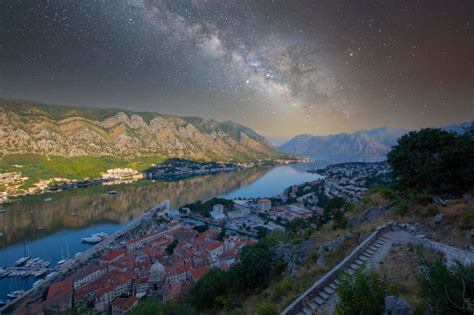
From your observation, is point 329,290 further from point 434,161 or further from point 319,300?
point 434,161

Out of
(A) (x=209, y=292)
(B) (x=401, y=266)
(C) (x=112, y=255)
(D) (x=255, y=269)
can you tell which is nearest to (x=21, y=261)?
(C) (x=112, y=255)

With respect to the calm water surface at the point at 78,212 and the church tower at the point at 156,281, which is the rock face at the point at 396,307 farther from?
the calm water surface at the point at 78,212

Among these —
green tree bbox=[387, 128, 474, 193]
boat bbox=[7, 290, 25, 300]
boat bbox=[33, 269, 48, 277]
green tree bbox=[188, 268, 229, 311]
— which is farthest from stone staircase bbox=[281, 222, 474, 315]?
boat bbox=[33, 269, 48, 277]

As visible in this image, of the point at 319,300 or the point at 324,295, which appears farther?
the point at 324,295

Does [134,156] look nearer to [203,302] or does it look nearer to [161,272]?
[161,272]

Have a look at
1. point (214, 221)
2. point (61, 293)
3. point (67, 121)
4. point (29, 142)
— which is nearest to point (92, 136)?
point (67, 121)

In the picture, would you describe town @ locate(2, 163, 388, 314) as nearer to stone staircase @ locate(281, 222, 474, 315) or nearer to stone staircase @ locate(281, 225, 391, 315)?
stone staircase @ locate(281, 222, 474, 315)
